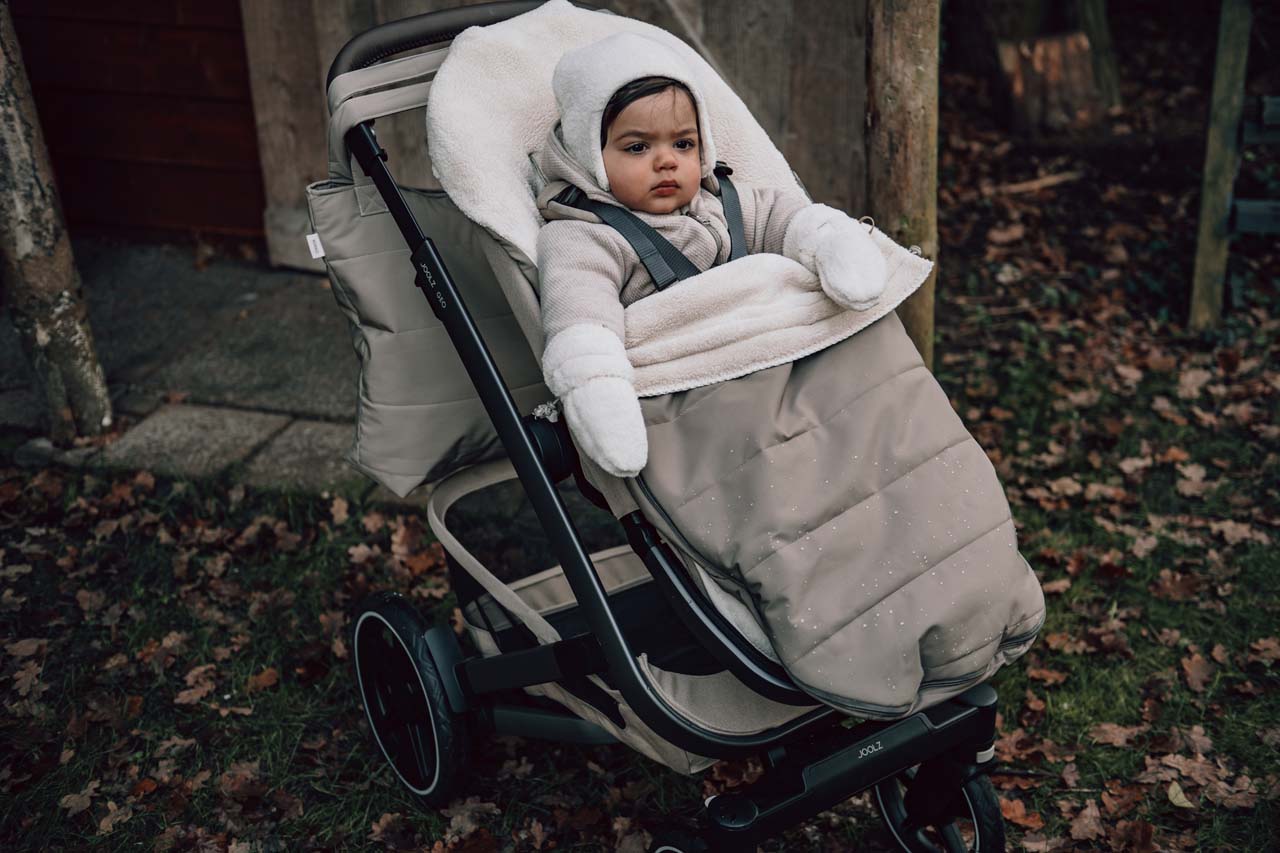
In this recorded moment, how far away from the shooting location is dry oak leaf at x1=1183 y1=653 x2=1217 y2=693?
3.42m

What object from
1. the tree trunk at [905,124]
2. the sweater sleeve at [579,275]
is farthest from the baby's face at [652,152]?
the tree trunk at [905,124]

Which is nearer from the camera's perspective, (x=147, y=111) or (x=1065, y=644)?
(x=1065, y=644)

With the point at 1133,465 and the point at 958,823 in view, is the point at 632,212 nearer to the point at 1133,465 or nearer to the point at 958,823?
the point at 958,823

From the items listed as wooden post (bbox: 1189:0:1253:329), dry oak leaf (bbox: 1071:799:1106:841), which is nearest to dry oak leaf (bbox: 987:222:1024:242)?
wooden post (bbox: 1189:0:1253:329)

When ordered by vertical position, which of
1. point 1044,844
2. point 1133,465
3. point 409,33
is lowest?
point 1044,844

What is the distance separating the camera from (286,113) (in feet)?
18.7

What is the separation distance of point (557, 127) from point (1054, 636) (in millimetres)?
2148

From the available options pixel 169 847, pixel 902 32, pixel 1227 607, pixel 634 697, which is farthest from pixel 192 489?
pixel 1227 607

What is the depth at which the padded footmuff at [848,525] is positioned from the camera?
7.09ft

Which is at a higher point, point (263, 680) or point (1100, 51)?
point (1100, 51)

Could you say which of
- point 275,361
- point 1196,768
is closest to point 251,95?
point 275,361

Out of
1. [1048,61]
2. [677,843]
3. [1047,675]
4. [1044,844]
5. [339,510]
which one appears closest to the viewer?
[677,843]

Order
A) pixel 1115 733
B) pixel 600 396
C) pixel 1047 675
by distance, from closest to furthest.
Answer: pixel 600 396 → pixel 1115 733 → pixel 1047 675

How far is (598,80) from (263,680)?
80.9 inches
